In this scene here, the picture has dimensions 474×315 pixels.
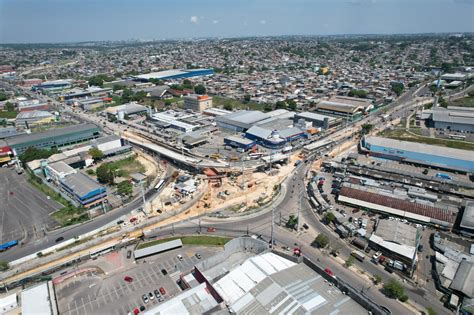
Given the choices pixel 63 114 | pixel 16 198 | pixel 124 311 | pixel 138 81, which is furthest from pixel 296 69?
pixel 124 311

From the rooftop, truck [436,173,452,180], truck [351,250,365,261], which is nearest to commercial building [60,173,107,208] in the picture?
truck [351,250,365,261]

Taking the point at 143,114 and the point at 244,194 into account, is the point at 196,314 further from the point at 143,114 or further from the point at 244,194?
the point at 143,114

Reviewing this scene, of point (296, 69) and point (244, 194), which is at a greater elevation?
point (296, 69)

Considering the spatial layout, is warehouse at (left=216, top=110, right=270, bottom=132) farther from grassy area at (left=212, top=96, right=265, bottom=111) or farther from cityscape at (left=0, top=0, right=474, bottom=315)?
grassy area at (left=212, top=96, right=265, bottom=111)

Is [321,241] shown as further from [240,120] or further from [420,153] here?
[240,120]

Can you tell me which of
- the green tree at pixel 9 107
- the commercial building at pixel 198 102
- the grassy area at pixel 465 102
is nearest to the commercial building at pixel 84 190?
the commercial building at pixel 198 102
